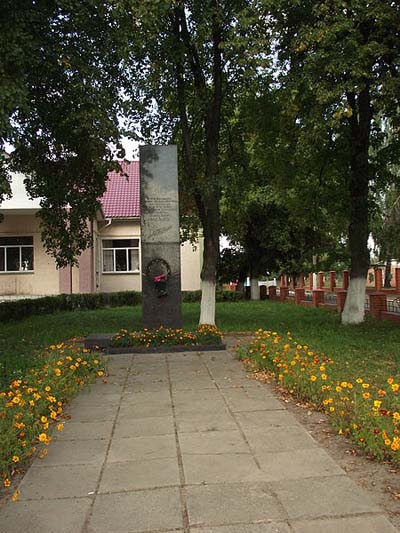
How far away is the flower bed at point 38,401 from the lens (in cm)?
387

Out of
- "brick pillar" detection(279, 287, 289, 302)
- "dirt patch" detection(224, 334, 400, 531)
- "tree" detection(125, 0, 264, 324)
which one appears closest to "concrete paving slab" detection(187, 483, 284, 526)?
"dirt patch" detection(224, 334, 400, 531)

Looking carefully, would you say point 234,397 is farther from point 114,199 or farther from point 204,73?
point 114,199

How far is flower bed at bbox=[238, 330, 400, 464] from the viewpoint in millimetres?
3959

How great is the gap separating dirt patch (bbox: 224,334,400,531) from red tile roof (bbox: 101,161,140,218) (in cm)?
2175

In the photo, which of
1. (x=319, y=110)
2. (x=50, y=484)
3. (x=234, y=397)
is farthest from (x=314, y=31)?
(x=50, y=484)

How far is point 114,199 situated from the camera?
27.8 metres

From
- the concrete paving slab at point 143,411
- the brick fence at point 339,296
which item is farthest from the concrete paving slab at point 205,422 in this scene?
the brick fence at point 339,296

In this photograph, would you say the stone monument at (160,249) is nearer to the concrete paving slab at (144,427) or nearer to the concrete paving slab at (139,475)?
the concrete paving slab at (144,427)

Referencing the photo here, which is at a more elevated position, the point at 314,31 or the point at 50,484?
the point at 314,31

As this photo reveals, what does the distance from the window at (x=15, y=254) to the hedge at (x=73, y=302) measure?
3440 mm

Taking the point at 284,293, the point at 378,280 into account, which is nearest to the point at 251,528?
the point at 378,280

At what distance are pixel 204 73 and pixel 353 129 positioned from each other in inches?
167

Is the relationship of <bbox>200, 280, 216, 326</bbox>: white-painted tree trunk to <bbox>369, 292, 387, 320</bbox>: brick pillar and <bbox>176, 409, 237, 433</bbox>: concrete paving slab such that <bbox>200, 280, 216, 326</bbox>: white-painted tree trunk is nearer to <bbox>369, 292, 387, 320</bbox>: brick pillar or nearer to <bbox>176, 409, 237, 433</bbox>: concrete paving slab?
<bbox>369, 292, 387, 320</bbox>: brick pillar

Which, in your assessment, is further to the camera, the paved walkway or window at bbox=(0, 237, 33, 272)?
window at bbox=(0, 237, 33, 272)
